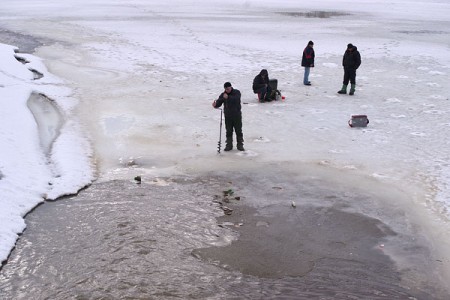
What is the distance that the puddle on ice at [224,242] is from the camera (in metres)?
Answer: 6.69

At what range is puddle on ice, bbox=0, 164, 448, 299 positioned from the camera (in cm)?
669

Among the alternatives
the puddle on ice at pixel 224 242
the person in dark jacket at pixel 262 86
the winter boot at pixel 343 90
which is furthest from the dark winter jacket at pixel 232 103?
the winter boot at pixel 343 90

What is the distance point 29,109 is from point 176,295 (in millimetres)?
10522

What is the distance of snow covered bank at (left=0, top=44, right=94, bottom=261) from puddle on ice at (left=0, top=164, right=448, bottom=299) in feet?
0.95

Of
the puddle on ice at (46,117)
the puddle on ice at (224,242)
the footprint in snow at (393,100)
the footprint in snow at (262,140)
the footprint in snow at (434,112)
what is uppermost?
the footprint in snow at (393,100)

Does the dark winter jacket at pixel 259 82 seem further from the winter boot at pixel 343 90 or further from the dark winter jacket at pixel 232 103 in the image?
the dark winter jacket at pixel 232 103

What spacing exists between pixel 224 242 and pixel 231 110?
4242 mm

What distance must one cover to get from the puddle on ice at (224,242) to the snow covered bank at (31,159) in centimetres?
29

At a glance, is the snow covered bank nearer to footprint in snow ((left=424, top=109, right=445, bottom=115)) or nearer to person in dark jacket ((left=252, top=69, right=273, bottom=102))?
person in dark jacket ((left=252, top=69, right=273, bottom=102))

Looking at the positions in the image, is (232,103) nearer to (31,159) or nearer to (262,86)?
(262,86)

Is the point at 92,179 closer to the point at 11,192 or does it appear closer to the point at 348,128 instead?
the point at 11,192

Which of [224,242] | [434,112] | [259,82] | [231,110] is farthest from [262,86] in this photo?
[224,242]

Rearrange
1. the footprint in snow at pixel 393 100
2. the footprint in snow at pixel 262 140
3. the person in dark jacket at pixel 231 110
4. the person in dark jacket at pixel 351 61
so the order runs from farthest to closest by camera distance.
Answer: the person in dark jacket at pixel 351 61
the footprint in snow at pixel 393 100
the footprint in snow at pixel 262 140
the person in dark jacket at pixel 231 110

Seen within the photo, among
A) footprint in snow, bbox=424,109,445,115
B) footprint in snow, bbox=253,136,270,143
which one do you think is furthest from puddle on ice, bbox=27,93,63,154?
Answer: footprint in snow, bbox=424,109,445,115
